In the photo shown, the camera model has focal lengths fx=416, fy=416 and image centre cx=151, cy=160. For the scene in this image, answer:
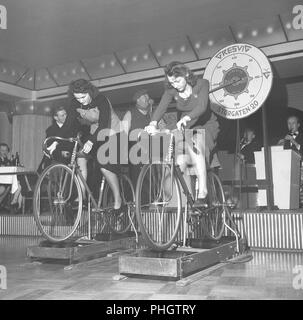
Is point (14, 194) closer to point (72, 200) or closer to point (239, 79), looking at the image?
point (72, 200)

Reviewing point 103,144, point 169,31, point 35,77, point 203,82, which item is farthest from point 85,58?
point 203,82

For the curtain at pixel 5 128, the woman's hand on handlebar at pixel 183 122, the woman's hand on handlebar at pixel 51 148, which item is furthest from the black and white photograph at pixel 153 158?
the curtain at pixel 5 128

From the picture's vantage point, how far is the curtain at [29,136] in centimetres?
877

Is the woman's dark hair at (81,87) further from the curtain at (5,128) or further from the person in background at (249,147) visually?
the curtain at (5,128)

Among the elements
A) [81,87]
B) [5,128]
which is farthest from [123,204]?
[5,128]

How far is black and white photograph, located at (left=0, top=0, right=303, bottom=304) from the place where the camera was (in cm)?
272

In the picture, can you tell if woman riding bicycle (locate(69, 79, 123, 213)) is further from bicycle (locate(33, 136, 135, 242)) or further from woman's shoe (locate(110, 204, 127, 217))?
bicycle (locate(33, 136, 135, 242))

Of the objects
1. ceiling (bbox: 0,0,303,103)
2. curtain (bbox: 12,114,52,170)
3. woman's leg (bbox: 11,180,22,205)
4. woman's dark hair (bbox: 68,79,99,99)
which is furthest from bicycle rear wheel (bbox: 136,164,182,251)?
curtain (bbox: 12,114,52,170)

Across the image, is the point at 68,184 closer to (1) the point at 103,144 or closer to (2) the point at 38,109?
(1) the point at 103,144

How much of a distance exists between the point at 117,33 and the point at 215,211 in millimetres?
3385

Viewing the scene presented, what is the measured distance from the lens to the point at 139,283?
266 centimetres

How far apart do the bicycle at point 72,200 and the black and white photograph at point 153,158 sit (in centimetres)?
2

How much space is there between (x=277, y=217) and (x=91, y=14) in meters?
3.43
